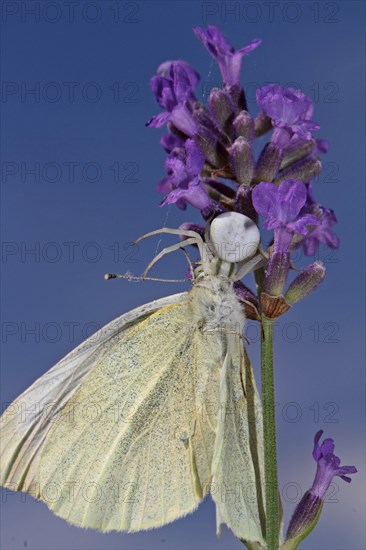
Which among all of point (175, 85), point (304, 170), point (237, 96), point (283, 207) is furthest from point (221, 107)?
point (283, 207)

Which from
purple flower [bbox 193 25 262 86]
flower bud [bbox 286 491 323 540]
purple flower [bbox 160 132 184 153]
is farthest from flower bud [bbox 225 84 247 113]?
flower bud [bbox 286 491 323 540]

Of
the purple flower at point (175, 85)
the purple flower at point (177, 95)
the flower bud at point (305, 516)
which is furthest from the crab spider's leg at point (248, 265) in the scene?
the flower bud at point (305, 516)

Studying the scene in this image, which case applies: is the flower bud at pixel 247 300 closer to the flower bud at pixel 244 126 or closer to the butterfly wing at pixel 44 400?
the butterfly wing at pixel 44 400

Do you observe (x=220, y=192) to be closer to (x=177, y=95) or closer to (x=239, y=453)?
(x=177, y=95)

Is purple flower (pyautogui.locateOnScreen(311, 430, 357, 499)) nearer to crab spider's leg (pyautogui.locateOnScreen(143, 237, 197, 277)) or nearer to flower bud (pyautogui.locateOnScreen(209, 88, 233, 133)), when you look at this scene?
crab spider's leg (pyautogui.locateOnScreen(143, 237, 197, 277))

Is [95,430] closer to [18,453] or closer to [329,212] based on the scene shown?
[18,453]
